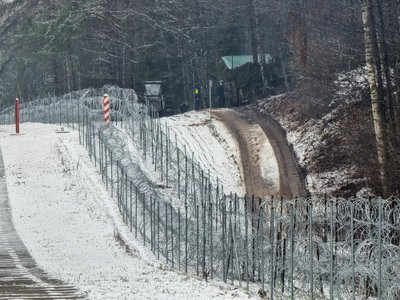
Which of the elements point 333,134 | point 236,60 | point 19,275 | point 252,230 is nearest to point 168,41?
point 236,60

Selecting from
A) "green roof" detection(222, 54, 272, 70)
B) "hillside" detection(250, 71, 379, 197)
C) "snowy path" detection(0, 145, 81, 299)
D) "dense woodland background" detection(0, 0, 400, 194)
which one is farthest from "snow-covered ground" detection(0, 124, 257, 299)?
"green roof" detection(222, 54, 272, 70)

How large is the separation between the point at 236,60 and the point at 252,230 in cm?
4935

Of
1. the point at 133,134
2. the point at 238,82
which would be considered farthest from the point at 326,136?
the point at 238,82

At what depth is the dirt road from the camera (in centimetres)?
4112

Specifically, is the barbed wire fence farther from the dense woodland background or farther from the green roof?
the green roof

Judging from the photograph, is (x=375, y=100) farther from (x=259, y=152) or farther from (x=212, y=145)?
(x=212, y=145)

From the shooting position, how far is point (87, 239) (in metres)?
29.1

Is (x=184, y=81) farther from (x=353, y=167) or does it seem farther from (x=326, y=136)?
(x=353, y=167)

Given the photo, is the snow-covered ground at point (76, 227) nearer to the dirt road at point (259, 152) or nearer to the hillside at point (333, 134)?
the dirt road at point (259, 152)

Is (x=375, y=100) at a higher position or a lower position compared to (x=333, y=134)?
higher

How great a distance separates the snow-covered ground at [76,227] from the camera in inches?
780

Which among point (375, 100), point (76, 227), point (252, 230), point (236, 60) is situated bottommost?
point (76, 227)

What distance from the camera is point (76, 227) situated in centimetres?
3070

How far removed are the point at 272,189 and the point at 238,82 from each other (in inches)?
1005
